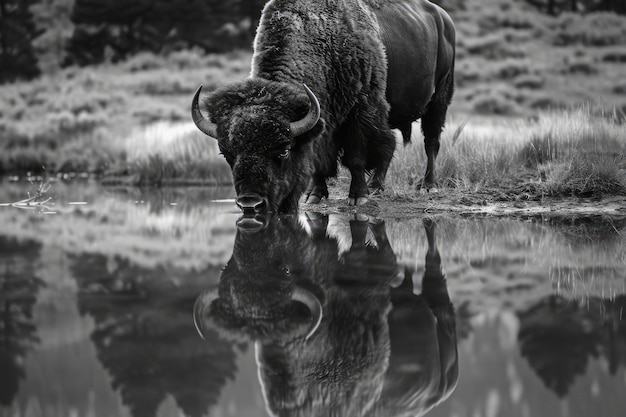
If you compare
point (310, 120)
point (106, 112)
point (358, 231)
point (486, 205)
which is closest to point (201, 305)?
point (358, 231)

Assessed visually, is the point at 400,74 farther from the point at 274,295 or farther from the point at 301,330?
the point at 301,330

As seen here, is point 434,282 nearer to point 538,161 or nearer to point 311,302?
point 311,302

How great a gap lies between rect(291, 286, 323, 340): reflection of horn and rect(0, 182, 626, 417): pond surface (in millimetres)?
16

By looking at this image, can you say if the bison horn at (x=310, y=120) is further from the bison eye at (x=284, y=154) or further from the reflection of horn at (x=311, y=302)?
the reflection of horn at (x=311, y=302)

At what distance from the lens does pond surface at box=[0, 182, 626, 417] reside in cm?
193

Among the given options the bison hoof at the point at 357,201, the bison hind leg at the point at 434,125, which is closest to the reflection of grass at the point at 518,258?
the bison hoof at the point at 357,201

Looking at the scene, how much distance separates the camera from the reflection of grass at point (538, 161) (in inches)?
312

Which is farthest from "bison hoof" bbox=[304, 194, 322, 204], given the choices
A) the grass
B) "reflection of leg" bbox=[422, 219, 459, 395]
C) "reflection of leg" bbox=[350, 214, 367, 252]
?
the grass

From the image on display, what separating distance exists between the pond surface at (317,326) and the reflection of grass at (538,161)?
2730 mm

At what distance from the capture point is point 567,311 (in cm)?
291

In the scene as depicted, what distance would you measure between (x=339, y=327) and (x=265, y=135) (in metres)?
3.69

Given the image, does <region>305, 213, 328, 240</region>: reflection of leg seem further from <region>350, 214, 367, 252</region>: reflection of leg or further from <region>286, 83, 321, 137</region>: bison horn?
<region>286, 83, 321, 137</region>: bison horn

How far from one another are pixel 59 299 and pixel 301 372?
5.58 feet

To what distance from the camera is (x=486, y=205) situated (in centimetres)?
764
